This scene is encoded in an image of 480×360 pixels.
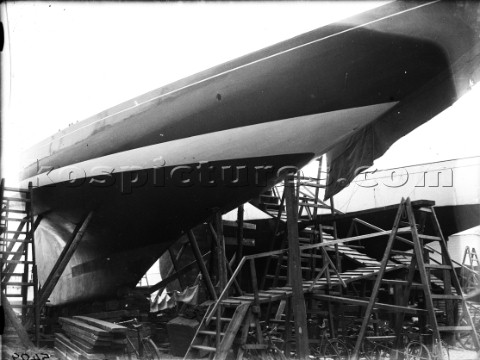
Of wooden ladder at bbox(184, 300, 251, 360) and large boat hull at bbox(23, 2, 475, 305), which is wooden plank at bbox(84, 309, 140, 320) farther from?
wooden ladder at bbox(184, 300, 251, 360)

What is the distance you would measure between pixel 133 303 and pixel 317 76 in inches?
216

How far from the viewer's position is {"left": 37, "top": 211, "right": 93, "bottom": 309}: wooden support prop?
6.65m

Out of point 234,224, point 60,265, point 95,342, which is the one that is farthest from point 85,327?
point 234,224

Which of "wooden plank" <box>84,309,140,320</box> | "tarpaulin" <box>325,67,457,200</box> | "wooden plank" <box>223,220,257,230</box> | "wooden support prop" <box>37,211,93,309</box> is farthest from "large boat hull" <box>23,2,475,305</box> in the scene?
"wooden plank" <box>223,220,257,230</box>

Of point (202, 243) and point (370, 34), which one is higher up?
point (370, 34)

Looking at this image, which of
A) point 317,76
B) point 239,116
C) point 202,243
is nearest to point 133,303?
point 202,243

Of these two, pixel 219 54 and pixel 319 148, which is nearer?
pixel 219 54

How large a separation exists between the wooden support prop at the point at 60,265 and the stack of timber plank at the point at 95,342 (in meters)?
0.65

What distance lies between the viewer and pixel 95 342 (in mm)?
5430

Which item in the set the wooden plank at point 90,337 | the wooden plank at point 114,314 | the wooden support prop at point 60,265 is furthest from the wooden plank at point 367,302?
the wooden support prop at point 60,265

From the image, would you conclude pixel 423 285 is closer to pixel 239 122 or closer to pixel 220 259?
pixel 239 122

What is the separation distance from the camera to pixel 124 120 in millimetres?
6098

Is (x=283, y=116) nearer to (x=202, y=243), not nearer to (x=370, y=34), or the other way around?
(x=370, y=34)

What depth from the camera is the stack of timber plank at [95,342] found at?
5426 millimetres
